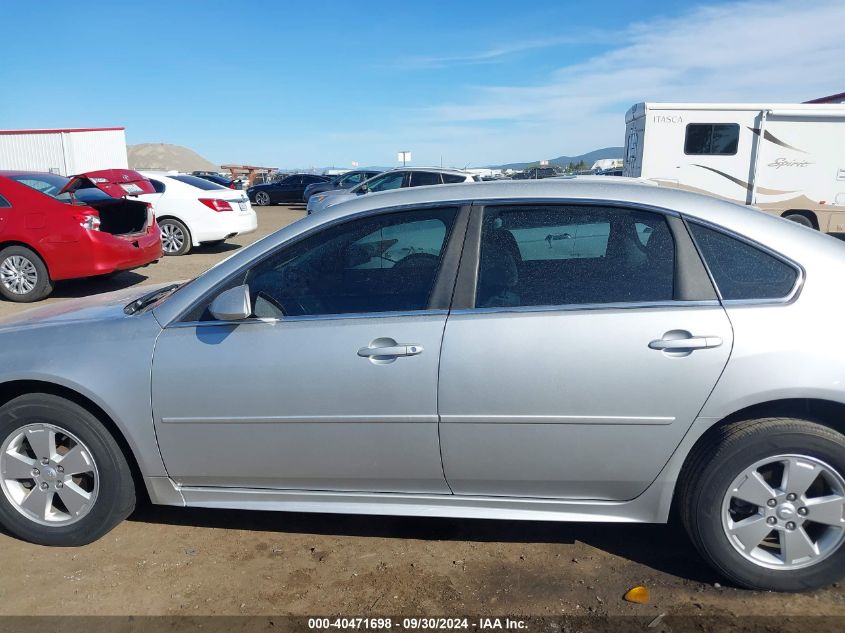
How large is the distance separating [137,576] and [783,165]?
1340cm

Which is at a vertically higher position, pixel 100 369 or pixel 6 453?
pixel 100 369

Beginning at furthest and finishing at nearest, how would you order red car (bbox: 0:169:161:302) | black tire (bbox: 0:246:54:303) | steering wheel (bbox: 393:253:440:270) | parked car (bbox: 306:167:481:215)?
parked car (bbox: 306:167:481:215), black tire (bbox: 0:246:54:303), red car (bbox: 0:169:161:302), steering wheel (bbox: 393:253:440:270)

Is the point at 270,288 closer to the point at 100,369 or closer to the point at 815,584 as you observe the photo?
the point at 100,369

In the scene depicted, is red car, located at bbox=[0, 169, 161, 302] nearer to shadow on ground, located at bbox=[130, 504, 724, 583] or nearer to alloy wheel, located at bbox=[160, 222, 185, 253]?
alloy wheel, located at bbox=[160, 222, 185, 253]

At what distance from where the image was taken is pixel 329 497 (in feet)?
9.53

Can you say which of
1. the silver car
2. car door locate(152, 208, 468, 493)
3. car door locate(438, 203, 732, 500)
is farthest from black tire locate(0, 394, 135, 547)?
car door locate(438, 203, 732, 500)

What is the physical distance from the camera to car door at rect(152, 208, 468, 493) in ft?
8.86

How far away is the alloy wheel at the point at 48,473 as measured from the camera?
9.70ft

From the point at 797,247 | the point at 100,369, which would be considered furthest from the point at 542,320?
the point at 100,369

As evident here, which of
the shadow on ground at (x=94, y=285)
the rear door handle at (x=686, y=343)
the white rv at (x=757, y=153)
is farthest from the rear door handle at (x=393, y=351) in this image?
the white rv at (x=757, y=153)

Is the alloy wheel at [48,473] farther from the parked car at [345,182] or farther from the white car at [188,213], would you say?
the parked car at [345,182]

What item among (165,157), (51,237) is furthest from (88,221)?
(165,157)

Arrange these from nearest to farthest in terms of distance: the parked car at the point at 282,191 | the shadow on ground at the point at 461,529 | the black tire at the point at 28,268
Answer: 1. the shadow on ground at the point at 461,529
2. the black tire at the point at 28,268
3. the parked car at the point at 282,191

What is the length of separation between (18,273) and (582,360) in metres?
7.80
